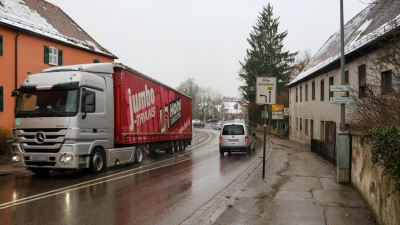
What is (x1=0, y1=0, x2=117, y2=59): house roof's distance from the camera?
71.1 ft

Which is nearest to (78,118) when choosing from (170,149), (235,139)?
(170,149)

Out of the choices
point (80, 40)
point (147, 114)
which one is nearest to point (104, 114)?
point (147, 114)

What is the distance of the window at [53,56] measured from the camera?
23.2 metres

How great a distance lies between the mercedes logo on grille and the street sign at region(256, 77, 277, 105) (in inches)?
262

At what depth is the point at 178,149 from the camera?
23672 millimetres

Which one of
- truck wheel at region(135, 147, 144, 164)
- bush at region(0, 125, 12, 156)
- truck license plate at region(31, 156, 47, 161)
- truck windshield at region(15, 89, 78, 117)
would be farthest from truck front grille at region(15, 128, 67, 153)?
bush at region(0, 125, 12, 156)

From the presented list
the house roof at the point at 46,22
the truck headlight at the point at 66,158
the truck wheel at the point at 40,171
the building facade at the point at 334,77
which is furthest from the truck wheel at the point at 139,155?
the house roof at the point at 46,22

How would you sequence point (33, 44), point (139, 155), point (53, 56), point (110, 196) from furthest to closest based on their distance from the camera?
point (53, 56)
point (33, 44)
point (139, 155)
point (110, 196)

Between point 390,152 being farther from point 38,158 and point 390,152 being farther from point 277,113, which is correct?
point 277,113

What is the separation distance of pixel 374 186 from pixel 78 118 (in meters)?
8.35

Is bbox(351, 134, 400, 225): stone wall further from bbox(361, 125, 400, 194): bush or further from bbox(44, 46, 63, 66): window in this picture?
bbox(44, 46, 63, 66): window

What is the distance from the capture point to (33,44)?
22078 mm

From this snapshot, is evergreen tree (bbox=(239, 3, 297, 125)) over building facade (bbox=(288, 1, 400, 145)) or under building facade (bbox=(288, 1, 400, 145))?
over

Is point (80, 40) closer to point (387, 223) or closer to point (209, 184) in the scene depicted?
point (209, 184)
